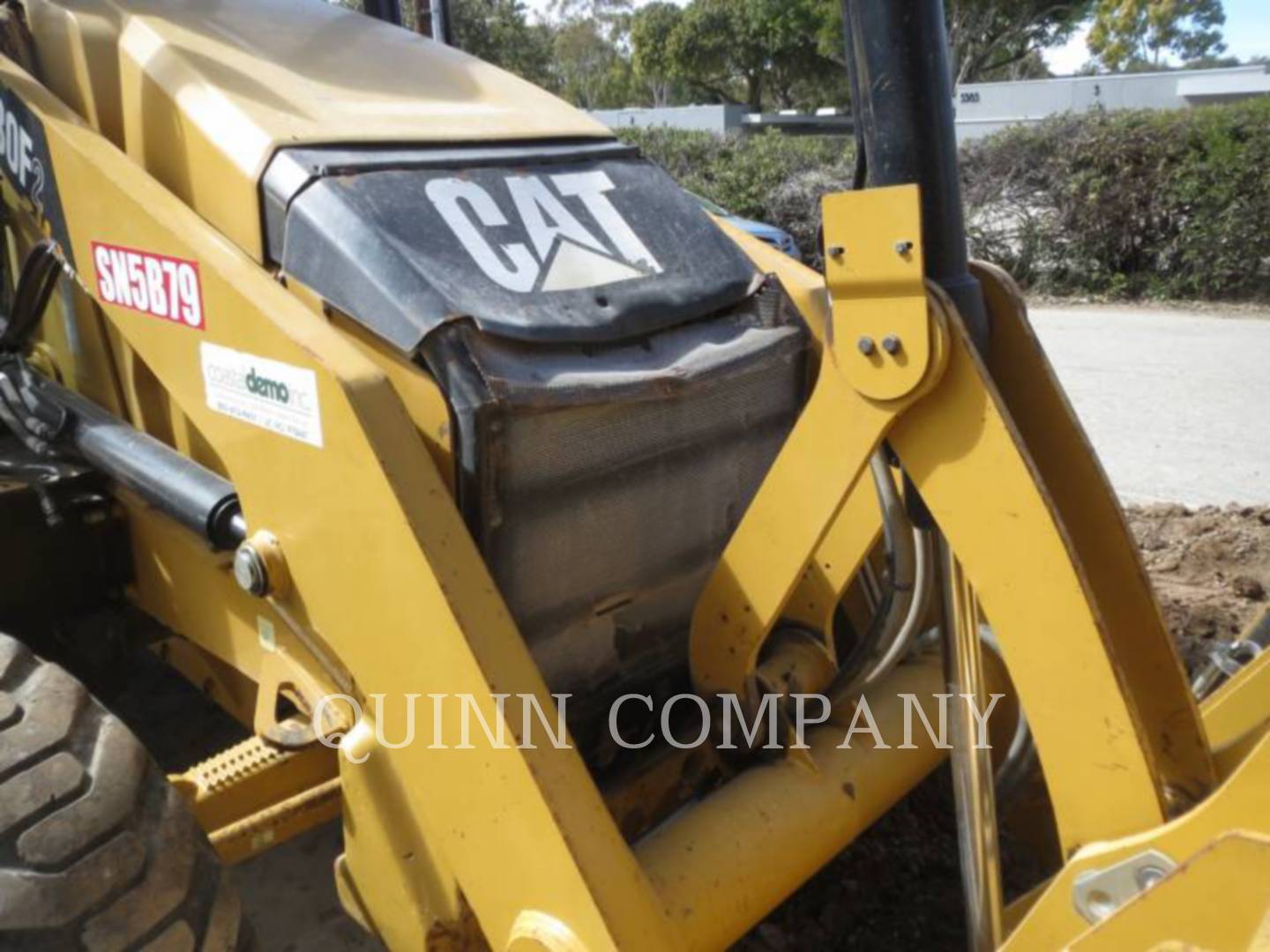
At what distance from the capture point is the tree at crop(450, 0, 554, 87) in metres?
26.3

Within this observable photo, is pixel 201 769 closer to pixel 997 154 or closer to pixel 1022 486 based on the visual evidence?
pixel 1022 486

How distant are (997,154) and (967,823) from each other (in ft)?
38.3

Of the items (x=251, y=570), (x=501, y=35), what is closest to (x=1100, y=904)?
(x=251, y=570)

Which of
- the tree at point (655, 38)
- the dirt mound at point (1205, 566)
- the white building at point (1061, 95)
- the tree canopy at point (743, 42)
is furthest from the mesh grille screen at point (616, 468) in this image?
the tree at point (655, 38)

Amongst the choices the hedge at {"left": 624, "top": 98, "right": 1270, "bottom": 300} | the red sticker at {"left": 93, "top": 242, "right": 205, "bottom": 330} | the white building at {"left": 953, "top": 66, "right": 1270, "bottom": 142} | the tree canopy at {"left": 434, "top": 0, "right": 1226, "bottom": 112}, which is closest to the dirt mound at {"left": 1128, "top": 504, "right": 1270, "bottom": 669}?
the red sticker at {"left": 93, "top": 242, "right": 205, "bottom": 330}

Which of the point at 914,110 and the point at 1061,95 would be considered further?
the point at 1061,95

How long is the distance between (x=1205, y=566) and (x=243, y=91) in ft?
12.4

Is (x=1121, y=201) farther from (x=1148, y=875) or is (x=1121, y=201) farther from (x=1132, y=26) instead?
(x=1132, y=26)

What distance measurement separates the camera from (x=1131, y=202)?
11.4 metres

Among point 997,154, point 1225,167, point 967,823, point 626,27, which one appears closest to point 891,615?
point 967,823

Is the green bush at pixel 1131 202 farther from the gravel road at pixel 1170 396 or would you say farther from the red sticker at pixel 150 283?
the red sticker at pixel 150 283

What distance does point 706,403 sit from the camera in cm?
217

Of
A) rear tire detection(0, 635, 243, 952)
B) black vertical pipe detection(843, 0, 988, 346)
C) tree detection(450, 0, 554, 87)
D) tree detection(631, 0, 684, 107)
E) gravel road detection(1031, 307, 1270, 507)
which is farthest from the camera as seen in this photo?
tree detection(631, 0, 684, 107)

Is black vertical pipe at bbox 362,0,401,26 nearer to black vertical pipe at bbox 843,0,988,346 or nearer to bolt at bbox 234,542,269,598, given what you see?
bolt at bbox 234,542,269,598
